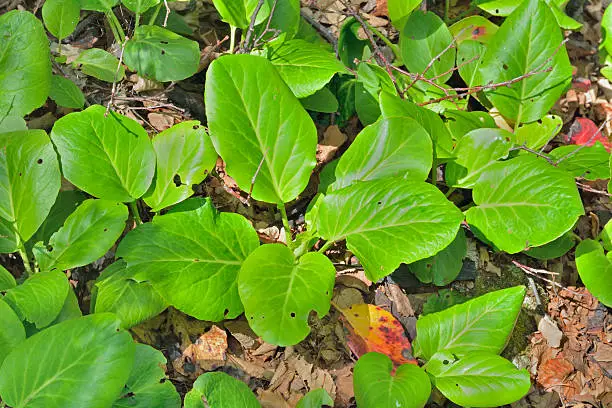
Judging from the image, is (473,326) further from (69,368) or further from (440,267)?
(69,368)

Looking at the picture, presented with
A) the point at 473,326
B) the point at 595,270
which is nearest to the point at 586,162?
the point at 595,270

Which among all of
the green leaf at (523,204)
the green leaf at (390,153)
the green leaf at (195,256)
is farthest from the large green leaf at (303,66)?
the green leaf at (523,204)

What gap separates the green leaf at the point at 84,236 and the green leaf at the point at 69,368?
0.95 ft

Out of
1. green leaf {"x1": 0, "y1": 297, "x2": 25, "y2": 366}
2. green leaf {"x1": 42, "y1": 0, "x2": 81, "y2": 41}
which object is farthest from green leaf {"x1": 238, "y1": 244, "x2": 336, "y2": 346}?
green leaf {"x1": 42, "y1": 0, "x2": 81, "y2": 41}

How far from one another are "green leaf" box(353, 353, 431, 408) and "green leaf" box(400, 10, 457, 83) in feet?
3.42

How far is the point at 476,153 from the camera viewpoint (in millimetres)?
1986

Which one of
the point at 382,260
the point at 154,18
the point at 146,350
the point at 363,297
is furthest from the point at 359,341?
the point at 154,18

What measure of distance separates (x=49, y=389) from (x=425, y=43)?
1624mm

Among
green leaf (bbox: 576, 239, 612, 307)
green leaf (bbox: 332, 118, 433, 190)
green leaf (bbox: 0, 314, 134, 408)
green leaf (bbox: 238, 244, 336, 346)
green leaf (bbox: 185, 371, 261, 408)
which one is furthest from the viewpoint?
green leaf (bbox: 576, 239, 612, 307)

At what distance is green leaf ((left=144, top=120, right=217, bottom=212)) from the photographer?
1.80 metres

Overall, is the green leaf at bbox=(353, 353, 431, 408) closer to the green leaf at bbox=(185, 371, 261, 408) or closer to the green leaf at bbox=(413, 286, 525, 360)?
the green leaf at bbox=(413, 286, 525, 360)

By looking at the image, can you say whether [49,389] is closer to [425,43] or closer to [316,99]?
[316,99]

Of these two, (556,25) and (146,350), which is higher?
(556,25)

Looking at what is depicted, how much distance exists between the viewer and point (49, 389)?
136cm
